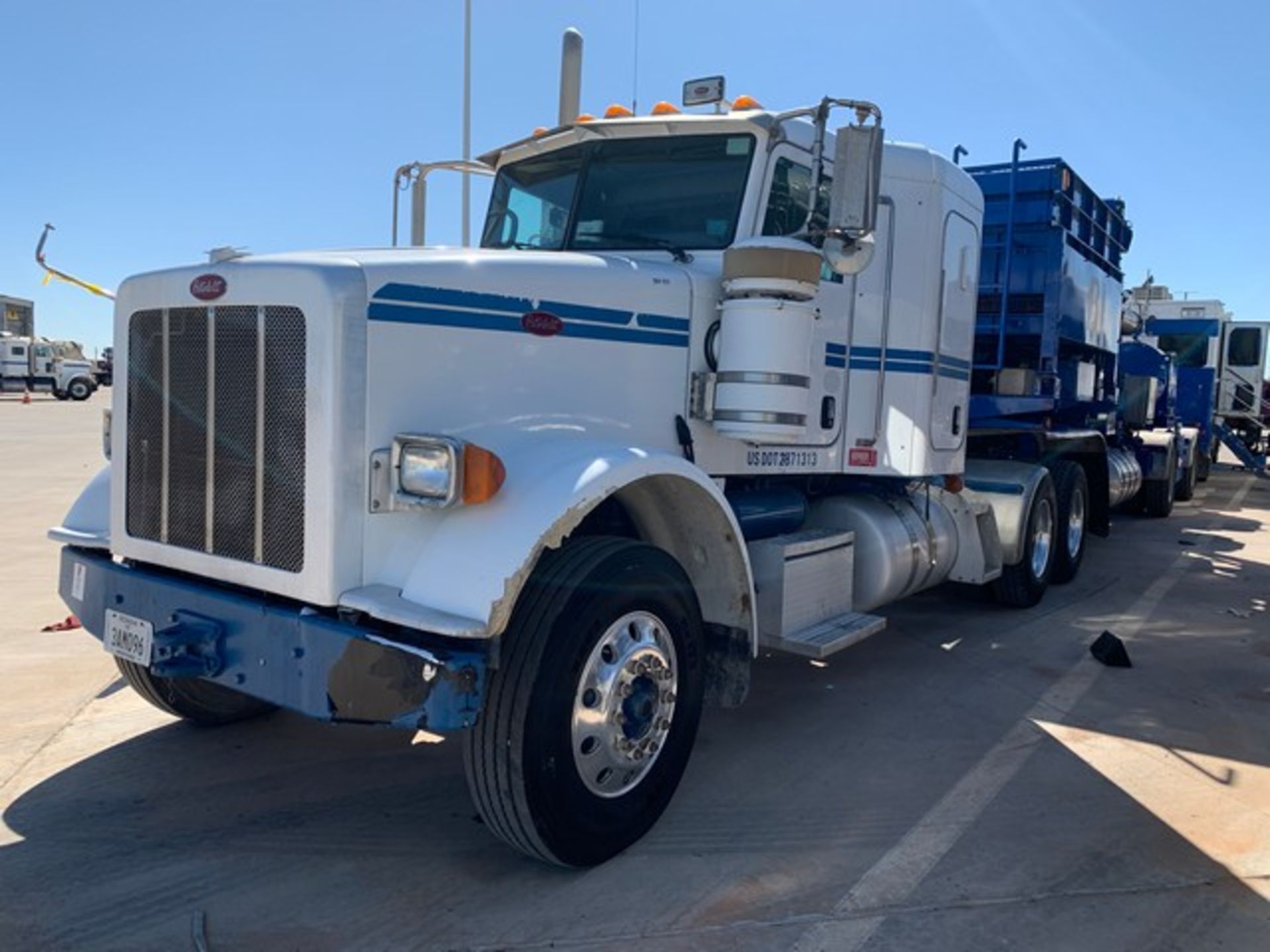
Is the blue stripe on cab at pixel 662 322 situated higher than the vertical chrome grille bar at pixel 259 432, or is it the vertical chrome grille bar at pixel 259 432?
the blue stripe on cab at pixel 662 322

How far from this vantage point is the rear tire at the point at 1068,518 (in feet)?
27.1

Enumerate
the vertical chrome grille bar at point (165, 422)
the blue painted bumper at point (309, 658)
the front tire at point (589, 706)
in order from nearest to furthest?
1. the blue painted bumper at point (309, 658)
2. the front tire at point (589, 706)
3. the vertical chrome grille bar at point (165, 422)

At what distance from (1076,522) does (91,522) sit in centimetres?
763

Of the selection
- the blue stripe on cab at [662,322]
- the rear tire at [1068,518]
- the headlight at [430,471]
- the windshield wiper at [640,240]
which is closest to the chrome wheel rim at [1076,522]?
the rear tire at [1068,518]

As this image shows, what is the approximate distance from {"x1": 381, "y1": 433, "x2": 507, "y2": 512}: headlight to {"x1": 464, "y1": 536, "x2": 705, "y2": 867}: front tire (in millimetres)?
379

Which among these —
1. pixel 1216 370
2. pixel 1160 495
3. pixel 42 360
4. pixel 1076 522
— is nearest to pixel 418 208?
pixel 1076 522

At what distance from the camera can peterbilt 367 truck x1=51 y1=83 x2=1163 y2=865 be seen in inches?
120

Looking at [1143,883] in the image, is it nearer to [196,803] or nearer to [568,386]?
[568,386]

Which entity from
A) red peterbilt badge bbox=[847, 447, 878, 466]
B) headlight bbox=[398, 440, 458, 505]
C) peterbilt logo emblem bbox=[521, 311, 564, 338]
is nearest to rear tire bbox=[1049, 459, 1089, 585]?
red peterbilt badge bbox=[847, 447, 878, 466]

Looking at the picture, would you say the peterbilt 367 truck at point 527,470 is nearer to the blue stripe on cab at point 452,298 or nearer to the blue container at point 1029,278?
the blue stripe on cab at point 452,298

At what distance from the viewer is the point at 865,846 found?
3.62m

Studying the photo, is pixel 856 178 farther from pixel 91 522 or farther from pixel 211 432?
pixel 91 522

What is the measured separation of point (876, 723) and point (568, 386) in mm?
2444

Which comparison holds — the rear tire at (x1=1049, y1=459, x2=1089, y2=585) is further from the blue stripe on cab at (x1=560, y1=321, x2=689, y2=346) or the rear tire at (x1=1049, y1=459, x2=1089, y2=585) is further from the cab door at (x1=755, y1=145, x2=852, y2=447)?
the blue stripe on cab at (x1=560, y1=321, x2=689, y2=346)
